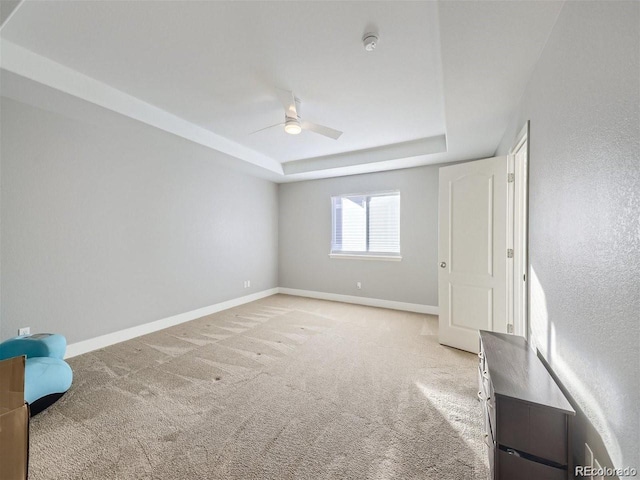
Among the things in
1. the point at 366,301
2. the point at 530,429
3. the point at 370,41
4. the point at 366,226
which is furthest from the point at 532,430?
the point at 366,226

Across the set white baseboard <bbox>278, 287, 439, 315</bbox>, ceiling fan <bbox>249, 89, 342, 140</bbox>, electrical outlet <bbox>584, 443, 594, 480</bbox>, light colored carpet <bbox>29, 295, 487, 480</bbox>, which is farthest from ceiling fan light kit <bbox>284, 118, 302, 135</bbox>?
white baseboard <bbox>278, 287, 439, 315</bbox>

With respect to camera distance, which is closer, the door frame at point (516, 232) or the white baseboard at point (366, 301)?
the door frame at point (516, 232)

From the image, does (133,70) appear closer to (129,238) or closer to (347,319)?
(129,238)

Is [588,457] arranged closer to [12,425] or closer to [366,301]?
[12,425]

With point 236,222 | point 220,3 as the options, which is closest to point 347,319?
point 236,222

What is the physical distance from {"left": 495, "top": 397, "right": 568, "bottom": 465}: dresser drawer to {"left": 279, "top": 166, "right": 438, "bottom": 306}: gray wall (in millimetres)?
3420

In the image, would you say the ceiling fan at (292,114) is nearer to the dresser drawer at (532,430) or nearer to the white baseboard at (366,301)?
the dresser drawer at (532,430)

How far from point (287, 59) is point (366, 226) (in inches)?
135

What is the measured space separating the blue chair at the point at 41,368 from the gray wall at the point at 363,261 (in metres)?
3.94

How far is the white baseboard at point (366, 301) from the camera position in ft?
14.9

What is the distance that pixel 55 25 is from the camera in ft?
6.08

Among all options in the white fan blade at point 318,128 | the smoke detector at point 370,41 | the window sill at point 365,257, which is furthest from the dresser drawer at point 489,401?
the window sill at point 365,257

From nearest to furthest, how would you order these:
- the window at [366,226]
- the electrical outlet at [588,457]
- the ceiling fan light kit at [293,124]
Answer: the electrical outlet at [588,457] < the ceiling fan light kit at [293,124] < the window at [366,226]

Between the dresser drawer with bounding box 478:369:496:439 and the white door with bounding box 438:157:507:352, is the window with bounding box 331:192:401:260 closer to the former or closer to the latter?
the white door with bounding box 438:157:507:352
